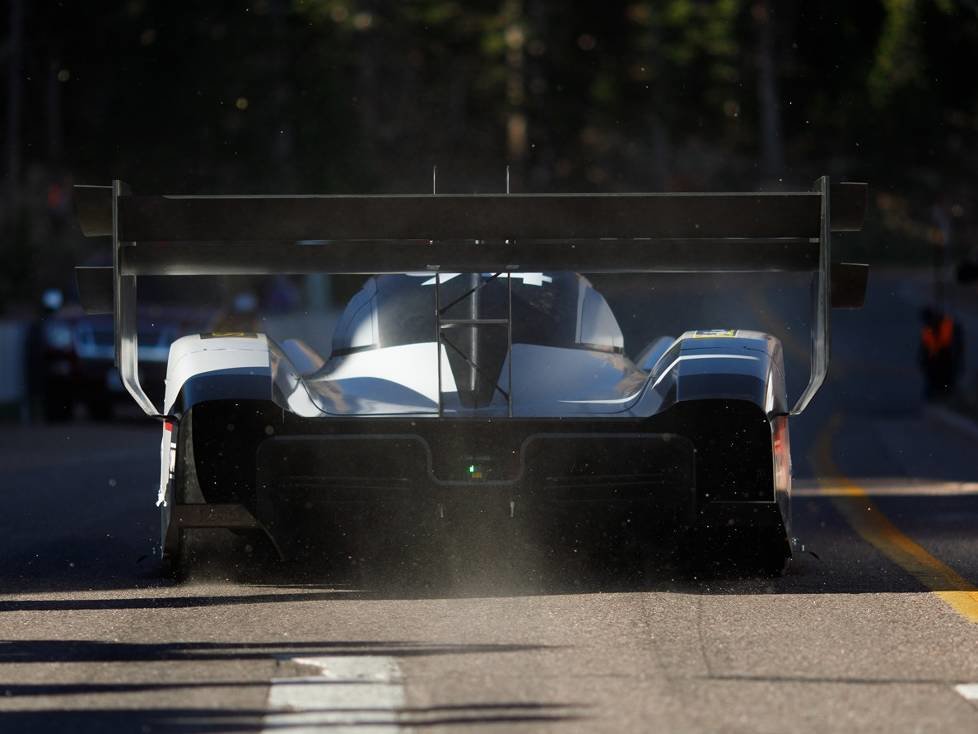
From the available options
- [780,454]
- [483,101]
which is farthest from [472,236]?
[483,101]

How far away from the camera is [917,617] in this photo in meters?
7.36

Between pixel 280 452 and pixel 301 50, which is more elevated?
pixel 301 50

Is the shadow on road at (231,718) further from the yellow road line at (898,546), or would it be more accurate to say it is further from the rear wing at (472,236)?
the rear wing at (472,236)

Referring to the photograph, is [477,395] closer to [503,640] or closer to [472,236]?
[472,236]

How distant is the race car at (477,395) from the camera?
7.98m

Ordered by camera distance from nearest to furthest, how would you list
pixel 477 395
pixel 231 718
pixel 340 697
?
pixel 231 718 → pixel 340 697 → pixel 477 395

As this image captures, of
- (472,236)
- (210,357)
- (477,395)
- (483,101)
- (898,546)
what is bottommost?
(898,546)

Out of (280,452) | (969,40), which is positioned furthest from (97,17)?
(280,452)

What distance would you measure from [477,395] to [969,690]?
2.84m

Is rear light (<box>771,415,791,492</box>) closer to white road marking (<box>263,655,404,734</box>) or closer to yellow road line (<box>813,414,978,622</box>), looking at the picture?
yellow road line (<box>813,414,978,622</box>)

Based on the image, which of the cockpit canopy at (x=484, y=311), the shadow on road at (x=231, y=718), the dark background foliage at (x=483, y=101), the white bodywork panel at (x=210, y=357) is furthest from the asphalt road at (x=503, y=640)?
the dark background foliage at (x=483, y=101)

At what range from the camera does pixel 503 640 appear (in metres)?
6.84

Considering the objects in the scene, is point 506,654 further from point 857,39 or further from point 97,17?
point 857,39

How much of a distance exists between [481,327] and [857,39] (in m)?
79.8
